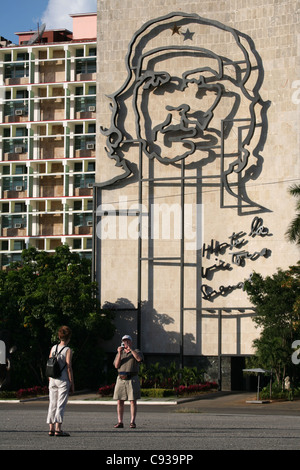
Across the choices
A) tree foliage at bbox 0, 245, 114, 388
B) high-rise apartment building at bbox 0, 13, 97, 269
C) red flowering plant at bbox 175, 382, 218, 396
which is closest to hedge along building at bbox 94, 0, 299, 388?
red flowering plant at bbox 175, 382, 218, 396

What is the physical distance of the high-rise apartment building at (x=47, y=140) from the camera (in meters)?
86.7

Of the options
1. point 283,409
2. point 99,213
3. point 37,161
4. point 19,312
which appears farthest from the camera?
point 37,161

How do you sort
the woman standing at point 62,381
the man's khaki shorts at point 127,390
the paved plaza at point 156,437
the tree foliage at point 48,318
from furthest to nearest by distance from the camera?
1. the tree foliage at point 48,318
2. the man's khaki shorts at point 127,390
3. the woman standing at point 62,381
4. the paved plaza at point 156,437

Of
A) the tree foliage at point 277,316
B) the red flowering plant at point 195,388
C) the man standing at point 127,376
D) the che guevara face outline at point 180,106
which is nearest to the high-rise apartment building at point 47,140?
the che guevara face outline at point 180,106

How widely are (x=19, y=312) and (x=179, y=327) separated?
835 cm

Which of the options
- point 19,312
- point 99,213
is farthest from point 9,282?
point 99,213

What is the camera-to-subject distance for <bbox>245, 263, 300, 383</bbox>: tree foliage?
4184 centimetres

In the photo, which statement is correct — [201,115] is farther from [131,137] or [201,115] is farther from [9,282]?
[9,282]

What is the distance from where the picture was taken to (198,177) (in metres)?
47.8

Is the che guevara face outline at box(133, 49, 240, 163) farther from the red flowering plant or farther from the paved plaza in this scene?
the paved plaza

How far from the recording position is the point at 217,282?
155ft

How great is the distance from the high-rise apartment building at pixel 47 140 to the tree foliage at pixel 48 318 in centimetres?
3876

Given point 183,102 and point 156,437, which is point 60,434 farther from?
point 183,102

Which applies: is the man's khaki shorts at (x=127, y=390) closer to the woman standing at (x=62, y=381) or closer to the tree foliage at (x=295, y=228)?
the woman standing at (x=62, y=381)
